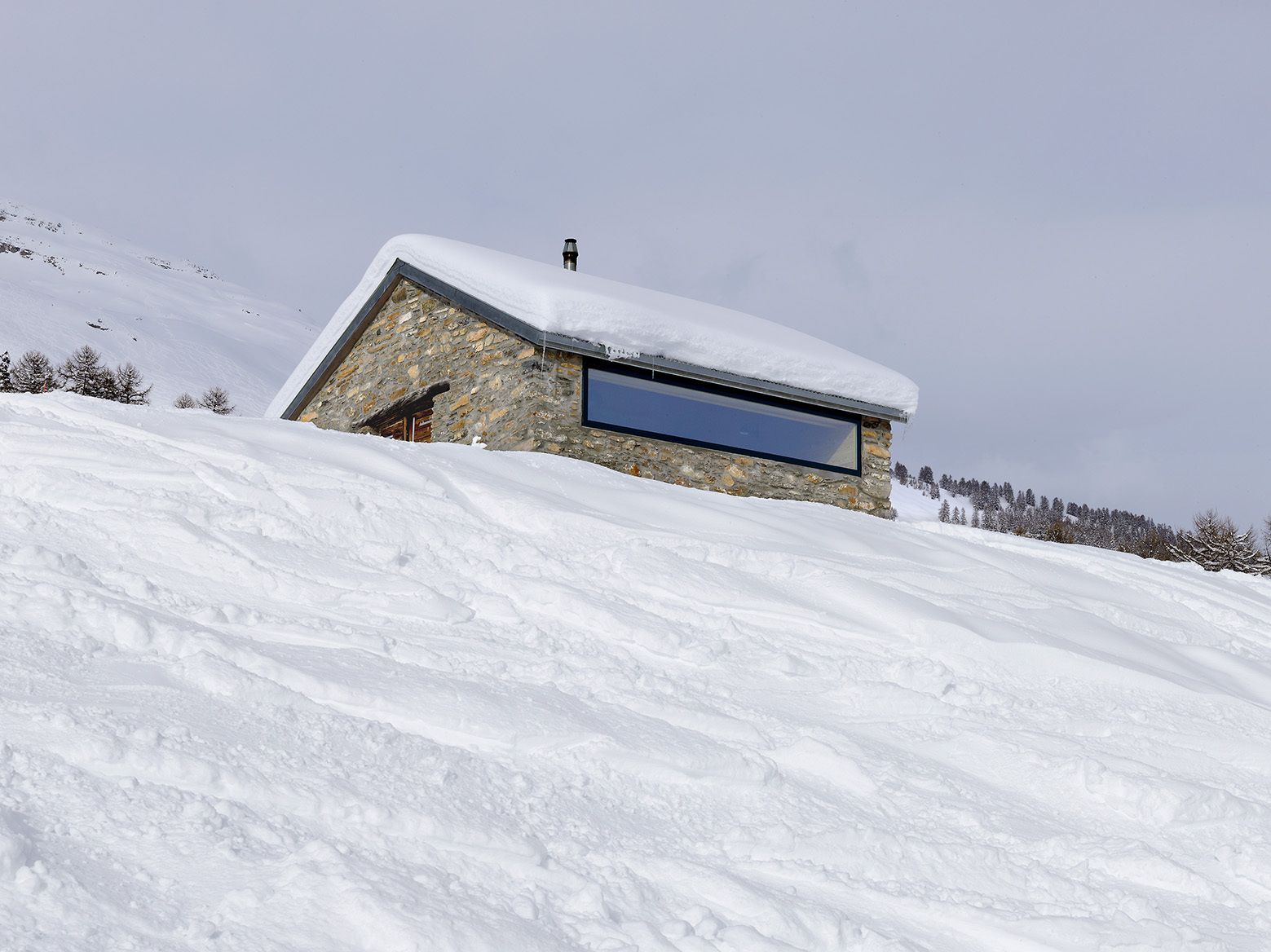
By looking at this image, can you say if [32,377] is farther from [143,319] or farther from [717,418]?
[143,319]

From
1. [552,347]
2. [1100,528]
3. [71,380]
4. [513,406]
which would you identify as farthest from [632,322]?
[1100,528]

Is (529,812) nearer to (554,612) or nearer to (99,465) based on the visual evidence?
(554,612)

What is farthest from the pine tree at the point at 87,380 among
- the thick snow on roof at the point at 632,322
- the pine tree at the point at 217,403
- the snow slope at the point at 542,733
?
the snow slope at the point at 542,733

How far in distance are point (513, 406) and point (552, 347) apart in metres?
0.73

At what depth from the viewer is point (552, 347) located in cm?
1022

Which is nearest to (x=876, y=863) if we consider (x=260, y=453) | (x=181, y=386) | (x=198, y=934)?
(x=198, y=934)

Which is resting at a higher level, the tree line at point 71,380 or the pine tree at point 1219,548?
the tree line at point 71,380

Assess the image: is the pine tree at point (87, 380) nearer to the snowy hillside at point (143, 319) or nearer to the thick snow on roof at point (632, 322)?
the snowy hillside at point (143, 319)

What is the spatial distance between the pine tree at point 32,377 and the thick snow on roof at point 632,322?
62.2ft

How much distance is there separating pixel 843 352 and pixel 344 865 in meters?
12.0

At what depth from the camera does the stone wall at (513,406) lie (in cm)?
1037

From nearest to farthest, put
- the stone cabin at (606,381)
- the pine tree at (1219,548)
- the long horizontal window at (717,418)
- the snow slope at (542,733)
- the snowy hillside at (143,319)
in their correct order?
1. the snow slope at (542,733)
2. the stone cabin at (606,381)
3. the long horizontal window at (717,418)
4. the pine tree at (1219,548)
5. the snowy hillside at (143,319)

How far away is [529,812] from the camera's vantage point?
9.03ft

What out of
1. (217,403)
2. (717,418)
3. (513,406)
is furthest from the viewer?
(217,403)
